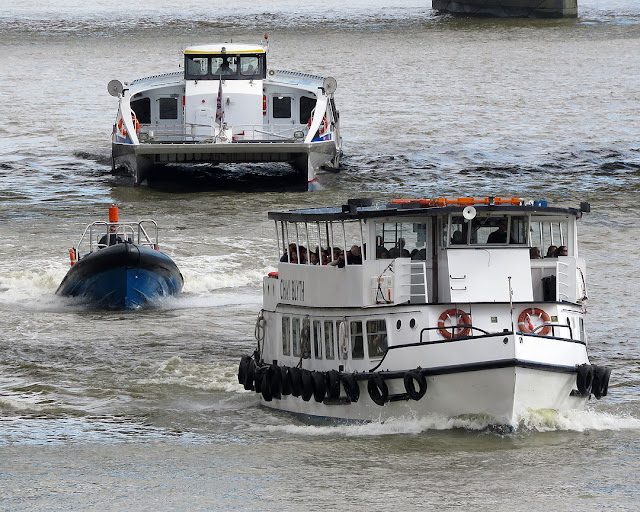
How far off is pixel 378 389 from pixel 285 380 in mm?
2068

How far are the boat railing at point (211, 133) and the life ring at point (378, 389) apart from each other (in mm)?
24673

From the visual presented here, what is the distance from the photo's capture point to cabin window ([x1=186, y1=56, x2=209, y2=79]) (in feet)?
156

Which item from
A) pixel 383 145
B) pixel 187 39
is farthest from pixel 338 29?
A: pixel 383 145

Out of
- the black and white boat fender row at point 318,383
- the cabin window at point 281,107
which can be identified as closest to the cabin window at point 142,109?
the cabin window at point 281,107

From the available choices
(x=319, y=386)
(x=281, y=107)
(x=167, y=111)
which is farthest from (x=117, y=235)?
(x=281, y=107)

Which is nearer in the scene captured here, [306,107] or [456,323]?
[456,323]

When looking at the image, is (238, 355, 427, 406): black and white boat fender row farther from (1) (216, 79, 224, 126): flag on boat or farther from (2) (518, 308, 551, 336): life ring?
(1) (216, 79, 224, 126): flag on boat

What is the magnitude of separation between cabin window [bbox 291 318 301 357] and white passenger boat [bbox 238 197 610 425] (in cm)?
2

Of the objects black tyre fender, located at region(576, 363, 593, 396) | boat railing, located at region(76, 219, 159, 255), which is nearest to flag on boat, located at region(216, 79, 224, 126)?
boat railing, located at region(76, 219, 159, 255)

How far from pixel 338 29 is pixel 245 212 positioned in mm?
66804

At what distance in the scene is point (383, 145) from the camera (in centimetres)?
5375

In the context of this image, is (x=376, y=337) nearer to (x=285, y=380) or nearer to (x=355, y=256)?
(x=355, y=256)

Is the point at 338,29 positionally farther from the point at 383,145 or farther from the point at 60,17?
the point at 383,145

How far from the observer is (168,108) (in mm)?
47281
